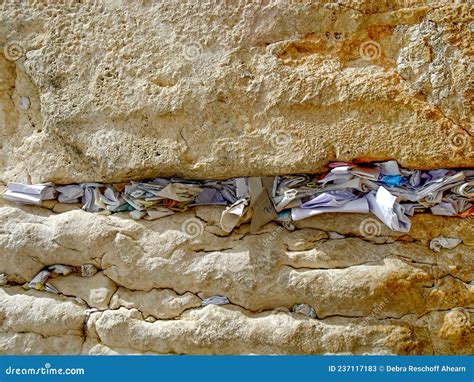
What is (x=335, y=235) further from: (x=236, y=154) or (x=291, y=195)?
(x=236, y=154)

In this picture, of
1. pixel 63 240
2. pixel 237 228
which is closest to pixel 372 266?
pixel 237 228

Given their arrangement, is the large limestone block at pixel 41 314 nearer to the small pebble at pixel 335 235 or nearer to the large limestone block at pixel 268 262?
the large limestone block at pixel 268 262

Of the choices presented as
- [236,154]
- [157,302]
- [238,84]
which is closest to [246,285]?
[157,302]

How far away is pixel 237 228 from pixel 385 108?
1.00 m

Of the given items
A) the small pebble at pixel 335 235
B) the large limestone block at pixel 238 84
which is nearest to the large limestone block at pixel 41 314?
the large limestone block at pixel 238 84

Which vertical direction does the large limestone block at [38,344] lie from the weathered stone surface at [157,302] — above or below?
below

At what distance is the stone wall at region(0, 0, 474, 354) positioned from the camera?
270 centimetres

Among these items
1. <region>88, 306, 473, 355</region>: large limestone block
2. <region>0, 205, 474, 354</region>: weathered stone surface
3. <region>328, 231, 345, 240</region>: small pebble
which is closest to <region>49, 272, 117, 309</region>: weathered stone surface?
<region>0, 205, 474, 354</region>: weathered stone surface

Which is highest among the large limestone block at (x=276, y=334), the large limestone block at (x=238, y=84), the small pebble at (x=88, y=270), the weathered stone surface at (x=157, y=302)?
the large limestone block at (x=238, y=84)

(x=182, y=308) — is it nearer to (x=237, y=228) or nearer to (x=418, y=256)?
(x=237, y=228)

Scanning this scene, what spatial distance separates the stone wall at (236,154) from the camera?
270cm

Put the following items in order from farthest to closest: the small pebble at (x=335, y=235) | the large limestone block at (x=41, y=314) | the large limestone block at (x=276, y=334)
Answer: the large limestone block at (x=41, y=314), the small pebble at (x=335, y=235), the large limestone block at (x=276, y=334)

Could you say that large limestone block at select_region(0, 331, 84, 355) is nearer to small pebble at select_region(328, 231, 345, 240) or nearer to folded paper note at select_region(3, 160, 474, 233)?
folded paper note at select_region(3, 160, 474, 233)

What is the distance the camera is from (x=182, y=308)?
9.46 ft
